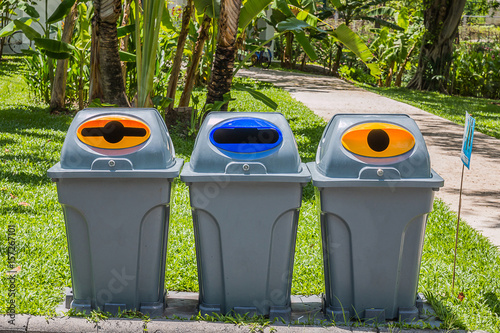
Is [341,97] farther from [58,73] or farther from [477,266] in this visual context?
[477,266]

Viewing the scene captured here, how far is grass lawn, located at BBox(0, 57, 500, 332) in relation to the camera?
364cm

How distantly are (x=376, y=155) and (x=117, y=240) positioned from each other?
62.9 inches

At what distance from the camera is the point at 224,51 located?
764 centimetres

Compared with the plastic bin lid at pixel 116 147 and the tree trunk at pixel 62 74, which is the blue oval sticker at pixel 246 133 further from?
the tree trunk at pixel 62 74

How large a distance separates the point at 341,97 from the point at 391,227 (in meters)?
12.3

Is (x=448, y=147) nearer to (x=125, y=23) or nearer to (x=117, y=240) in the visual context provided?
(x=125, y=23)

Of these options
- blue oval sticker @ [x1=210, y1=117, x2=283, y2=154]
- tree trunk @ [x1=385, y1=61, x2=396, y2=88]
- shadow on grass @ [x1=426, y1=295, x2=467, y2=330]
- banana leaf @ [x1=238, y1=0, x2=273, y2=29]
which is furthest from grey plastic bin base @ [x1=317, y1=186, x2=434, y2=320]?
tree trunk @ [x1=385, y1=61, x2=396, y2=88]

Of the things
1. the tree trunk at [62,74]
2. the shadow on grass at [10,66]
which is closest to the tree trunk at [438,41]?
the tree trunk at [62,74]

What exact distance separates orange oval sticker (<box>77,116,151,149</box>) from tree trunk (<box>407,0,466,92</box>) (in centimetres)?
1684

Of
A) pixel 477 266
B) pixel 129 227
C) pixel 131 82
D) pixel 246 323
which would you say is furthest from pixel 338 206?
pixel 131 82

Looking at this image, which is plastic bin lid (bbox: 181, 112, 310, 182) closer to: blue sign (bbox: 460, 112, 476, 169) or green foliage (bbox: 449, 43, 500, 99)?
blue sign (bbox: 460, 112, 476, 169)

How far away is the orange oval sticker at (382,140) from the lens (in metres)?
3.23

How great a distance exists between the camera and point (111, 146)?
3221 millimetres

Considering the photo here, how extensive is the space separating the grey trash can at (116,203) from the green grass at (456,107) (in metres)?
8.69
